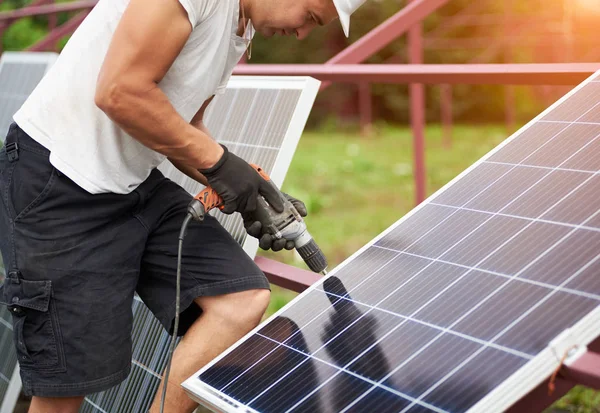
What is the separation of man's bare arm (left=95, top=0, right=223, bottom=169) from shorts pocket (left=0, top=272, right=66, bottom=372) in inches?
24.7

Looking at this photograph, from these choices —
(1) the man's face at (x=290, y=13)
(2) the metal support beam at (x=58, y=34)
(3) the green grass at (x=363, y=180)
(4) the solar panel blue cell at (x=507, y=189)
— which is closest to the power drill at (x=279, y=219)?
(1) the man's face at (x=290, y=13)

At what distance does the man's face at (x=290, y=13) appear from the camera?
2562mm

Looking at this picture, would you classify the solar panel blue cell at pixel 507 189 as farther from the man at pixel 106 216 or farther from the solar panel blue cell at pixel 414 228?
the man at pixel 106 216

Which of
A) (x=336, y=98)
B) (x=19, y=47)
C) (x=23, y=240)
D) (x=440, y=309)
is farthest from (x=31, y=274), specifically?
(x=336, y=98)

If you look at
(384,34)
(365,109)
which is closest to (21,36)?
(365,109)

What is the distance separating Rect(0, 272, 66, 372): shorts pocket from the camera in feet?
8.65

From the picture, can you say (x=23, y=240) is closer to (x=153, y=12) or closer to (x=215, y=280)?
(x=215, y=280)

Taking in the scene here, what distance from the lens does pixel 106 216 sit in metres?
2.71

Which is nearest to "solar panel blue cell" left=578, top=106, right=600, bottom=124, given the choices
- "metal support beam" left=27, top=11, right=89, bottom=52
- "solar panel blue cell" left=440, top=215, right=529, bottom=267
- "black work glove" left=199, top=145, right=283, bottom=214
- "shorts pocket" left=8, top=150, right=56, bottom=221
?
"solar panel blue cell" left=440, top=215, right=529, bottom=267

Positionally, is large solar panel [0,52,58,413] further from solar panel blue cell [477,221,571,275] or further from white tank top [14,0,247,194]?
solar panel blue cell [477,221,571,275]

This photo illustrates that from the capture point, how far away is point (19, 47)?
14406 mm

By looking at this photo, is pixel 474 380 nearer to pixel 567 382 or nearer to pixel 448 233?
pixel 567 382

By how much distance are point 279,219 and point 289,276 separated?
1.64 feet

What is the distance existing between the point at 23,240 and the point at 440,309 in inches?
55.3
